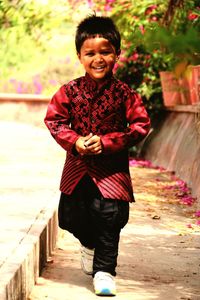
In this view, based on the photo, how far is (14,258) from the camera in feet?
12.7

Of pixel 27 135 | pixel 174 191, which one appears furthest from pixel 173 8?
pixel 27 135

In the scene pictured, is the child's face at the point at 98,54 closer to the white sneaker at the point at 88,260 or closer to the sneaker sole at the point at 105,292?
the white sneaker at the point at 88,260

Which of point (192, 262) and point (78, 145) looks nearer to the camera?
point (78, 145)

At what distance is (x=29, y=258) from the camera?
4.03 meters

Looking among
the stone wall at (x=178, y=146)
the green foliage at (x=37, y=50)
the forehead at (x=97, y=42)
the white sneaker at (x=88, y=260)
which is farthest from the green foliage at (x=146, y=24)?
the white sneaker at (x=88, y=260)

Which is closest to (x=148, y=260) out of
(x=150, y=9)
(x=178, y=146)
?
(x=178, y=146)

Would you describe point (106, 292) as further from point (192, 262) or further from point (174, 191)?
point (174, 191)

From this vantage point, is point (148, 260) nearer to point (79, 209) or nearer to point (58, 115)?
point (79, 209)

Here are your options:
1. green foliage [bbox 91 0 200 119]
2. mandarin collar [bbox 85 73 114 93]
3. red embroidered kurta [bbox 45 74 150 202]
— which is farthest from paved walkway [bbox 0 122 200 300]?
green foliage [bbox 91 0 200 119]

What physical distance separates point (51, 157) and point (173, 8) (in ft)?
15.3

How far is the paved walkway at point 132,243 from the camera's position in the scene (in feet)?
13.7

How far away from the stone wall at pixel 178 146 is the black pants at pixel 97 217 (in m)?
3.23

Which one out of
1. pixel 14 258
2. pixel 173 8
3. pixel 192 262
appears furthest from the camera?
pixel 173 8

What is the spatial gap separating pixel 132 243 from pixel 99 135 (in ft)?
5.24
